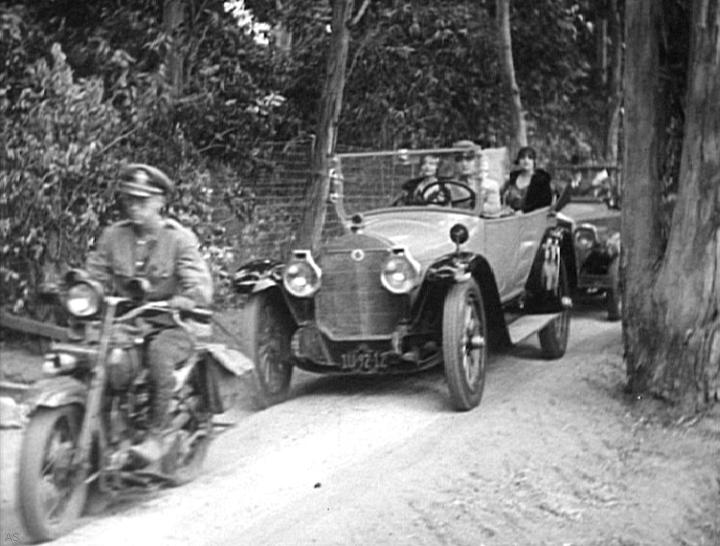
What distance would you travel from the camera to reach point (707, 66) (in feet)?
28.1

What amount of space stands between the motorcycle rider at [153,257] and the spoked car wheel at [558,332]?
186 inches

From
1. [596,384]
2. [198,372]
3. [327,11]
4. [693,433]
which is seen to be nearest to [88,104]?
[198,372]

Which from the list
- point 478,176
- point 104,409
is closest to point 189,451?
point 104,409

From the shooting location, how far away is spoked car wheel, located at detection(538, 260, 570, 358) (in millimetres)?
10938

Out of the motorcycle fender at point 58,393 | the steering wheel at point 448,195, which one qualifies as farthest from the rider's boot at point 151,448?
the steering wheel at point 448,195

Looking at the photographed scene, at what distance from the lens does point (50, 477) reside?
5.96 metres

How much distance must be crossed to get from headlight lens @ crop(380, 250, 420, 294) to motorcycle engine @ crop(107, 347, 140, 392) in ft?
9.11

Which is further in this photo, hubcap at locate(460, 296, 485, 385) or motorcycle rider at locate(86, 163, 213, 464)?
hubcap at locate(460, 296, 485, 385)

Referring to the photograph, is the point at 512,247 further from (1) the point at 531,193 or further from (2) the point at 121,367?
(2) the point at 121,367

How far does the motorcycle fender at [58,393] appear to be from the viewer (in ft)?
19.3

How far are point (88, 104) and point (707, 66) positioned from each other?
16.1ft

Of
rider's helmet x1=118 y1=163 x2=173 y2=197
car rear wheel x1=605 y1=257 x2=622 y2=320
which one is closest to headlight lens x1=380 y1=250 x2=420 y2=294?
rider's helmet x1=118 y1=163 x2=173 y2=197

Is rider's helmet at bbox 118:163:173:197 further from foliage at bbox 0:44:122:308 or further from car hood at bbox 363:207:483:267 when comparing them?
foliage at bbox 0:44:122:308

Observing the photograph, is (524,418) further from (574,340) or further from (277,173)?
(277,173)
